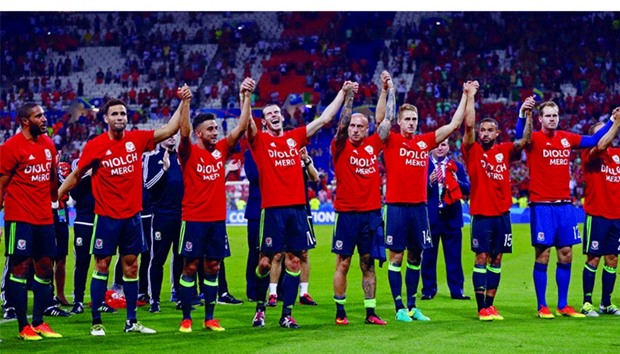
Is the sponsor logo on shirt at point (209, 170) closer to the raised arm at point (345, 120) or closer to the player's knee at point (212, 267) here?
the player's knee at point (212, 267)

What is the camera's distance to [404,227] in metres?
11.5

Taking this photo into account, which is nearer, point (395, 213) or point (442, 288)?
point (395, 213)

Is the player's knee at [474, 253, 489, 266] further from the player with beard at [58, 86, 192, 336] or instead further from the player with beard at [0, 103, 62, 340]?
the player with beard at [0, 103, 62, 340]

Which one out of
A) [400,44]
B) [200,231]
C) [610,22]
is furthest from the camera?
[400,44]

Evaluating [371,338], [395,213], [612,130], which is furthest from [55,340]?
[612,130]

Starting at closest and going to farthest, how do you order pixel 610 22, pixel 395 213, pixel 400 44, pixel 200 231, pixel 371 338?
1. pixel 371 338
2. pixel 200 231
3. pixel 395 213
4. pixel 610 22
5. pixel 400 44

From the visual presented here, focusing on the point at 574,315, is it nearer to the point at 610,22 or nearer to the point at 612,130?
the point at 612,130

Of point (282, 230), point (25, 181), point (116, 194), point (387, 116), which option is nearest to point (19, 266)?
point (25, 181)

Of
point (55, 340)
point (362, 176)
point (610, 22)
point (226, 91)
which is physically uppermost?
point (610, 22)

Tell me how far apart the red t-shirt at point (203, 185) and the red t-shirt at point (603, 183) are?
4.53 metres

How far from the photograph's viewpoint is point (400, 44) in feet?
147

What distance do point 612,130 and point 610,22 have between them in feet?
105

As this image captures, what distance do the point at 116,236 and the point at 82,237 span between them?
94.2 inches

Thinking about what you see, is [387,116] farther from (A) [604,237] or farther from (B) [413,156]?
(A) [604,237]
